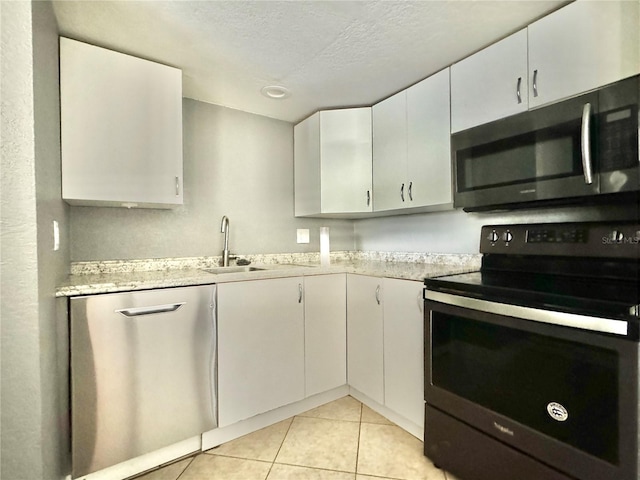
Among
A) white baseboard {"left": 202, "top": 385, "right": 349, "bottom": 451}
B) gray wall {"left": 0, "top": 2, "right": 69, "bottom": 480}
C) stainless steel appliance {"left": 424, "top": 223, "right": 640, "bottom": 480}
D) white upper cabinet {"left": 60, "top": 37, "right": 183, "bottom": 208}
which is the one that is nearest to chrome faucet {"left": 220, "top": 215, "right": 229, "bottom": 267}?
white upper cabinet {"left": 60, "top": 37, "right": 183, "bottom": 208}

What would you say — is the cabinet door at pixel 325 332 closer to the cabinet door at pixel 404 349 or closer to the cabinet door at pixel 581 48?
the cabinet door at pixel 404 349

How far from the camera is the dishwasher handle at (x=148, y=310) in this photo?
4.36 ft

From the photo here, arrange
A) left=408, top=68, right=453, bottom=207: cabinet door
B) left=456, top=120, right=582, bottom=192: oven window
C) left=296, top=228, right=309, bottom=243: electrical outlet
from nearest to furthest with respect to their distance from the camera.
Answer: left=456, top=120, right=582, bottom=192: oven window < left=408, top=68, right=453, bottom=207: cabinet door < left=296, top=228, right=309, bottom=243: electrical outlet

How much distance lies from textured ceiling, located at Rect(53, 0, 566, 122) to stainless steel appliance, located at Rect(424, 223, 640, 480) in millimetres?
989

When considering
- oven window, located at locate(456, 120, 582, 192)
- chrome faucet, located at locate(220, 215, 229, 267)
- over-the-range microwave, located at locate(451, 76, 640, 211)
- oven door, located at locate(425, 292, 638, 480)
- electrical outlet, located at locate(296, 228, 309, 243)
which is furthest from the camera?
electrical outlet, located at locate(296, 228, 309, 243)

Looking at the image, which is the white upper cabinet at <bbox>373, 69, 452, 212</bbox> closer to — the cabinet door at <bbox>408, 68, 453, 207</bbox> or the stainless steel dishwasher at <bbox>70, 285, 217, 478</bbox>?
the cabinet door at <bbox>408, 68, 453, 207</bbox>

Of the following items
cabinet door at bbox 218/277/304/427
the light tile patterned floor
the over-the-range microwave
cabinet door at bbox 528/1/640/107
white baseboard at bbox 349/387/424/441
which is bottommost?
the light tile patterned floor

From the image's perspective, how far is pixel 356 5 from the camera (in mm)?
1262

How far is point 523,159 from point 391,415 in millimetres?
1571

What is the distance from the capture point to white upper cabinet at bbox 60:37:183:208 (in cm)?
140

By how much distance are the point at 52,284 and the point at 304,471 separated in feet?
4.43

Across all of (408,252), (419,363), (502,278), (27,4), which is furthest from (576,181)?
(27,4)

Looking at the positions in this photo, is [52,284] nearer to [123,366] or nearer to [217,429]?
[123,366]

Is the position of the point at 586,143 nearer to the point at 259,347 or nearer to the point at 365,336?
the point at 365,336
